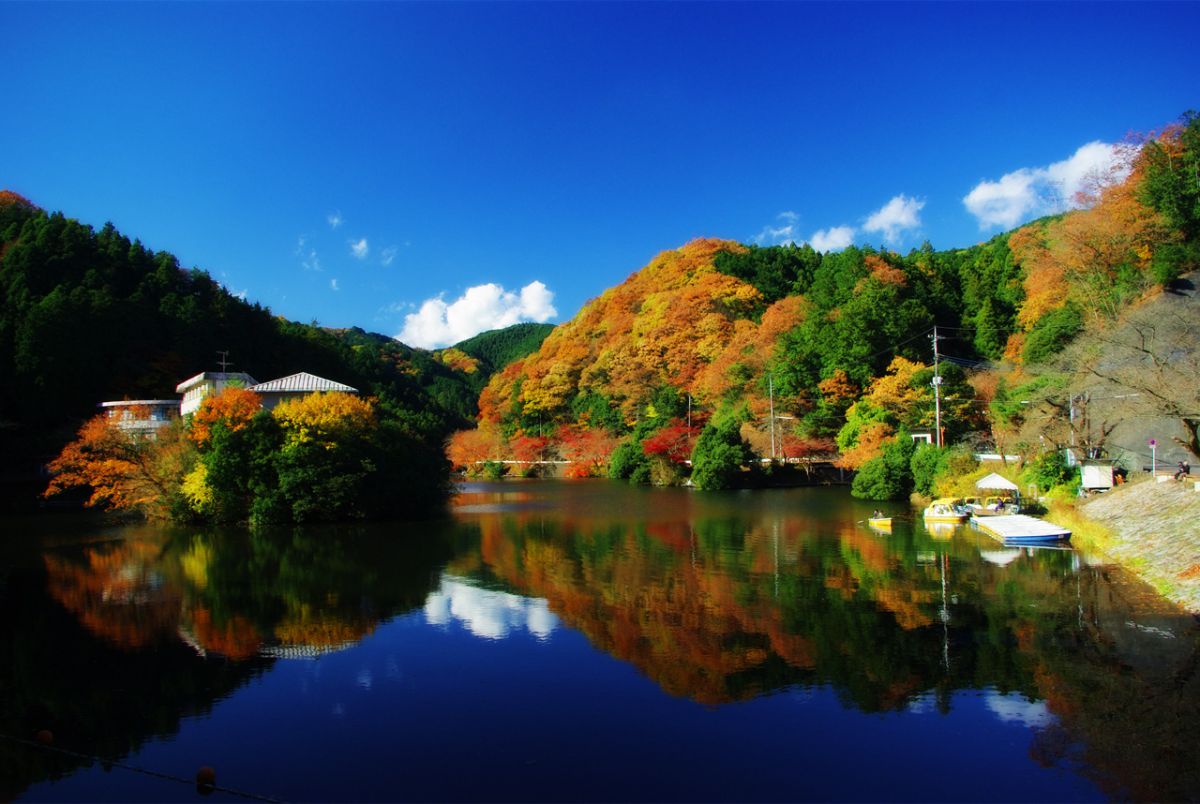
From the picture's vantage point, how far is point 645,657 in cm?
949

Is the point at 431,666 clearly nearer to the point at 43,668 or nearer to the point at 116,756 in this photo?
the point at 116,756

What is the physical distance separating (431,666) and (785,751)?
457 centimetres

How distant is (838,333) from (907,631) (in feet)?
101

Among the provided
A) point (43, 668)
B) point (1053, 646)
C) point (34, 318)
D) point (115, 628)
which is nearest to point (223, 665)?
point (43, 668)

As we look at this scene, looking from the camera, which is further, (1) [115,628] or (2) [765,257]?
(2) [765,257]

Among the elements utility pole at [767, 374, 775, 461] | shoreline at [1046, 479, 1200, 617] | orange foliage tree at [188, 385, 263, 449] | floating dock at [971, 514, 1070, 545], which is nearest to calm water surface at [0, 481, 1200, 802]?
shoreline at [1046, 479, 1200, 617]

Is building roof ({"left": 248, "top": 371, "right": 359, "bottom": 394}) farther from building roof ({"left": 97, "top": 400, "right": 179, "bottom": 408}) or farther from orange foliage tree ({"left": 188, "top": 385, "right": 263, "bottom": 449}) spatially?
building roof ({"left": 97, "top": 400, "right": 179, "bottom": 408})

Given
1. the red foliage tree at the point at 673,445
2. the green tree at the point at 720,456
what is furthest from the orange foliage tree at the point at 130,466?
the red foliage tree at the point at 673,445

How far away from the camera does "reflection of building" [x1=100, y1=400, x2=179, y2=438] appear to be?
2881 cm

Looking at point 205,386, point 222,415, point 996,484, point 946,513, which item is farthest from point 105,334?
point 996,484

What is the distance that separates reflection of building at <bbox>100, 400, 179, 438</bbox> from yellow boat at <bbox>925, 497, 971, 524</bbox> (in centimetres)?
2677

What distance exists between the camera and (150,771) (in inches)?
253

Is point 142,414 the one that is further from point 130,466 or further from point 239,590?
point 239,590

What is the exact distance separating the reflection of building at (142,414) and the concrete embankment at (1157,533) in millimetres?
29809
